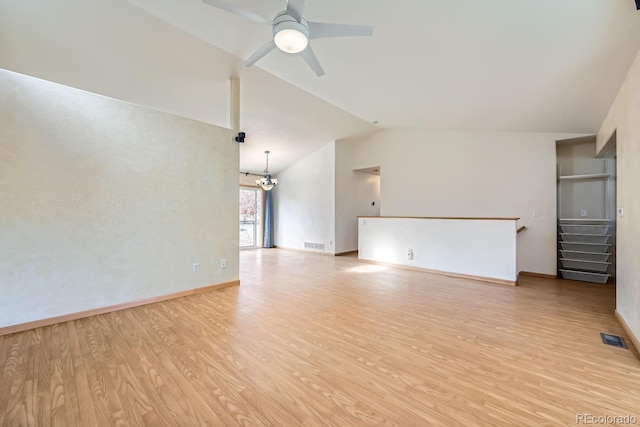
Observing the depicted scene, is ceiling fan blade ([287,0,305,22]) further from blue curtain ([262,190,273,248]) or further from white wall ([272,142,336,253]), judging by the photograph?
blue curtain ([262,190,273,248])

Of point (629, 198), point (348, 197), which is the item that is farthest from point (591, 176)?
point (348, 197)

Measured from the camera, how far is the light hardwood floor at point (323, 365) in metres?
1.52

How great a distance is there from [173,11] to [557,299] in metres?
5.77

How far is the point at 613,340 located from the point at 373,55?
3737 mm

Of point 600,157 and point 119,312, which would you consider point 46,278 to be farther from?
point 600,157

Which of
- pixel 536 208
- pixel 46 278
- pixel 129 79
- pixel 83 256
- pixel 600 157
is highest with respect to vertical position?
pixel 129 79

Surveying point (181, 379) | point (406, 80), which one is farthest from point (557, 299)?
point (181, 379)

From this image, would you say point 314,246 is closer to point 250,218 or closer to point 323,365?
point 250,218

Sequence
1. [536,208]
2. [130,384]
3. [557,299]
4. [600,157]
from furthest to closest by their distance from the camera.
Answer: [536,208] → [600,157] → [557,299] → [130,384]

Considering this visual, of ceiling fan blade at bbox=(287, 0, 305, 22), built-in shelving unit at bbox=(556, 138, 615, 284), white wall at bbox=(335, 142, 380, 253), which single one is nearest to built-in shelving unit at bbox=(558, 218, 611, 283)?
built-in shelving unit at bbox=(556, 138, 615, 284)

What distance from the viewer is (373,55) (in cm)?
321

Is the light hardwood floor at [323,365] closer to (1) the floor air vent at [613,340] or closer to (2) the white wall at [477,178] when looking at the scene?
(1) the floor air vent at [613,340]

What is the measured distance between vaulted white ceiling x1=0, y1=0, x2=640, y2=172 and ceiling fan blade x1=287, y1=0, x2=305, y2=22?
0.60m

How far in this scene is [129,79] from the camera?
3.67 metres
